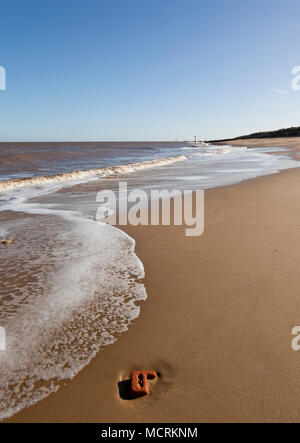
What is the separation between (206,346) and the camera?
2105 mm

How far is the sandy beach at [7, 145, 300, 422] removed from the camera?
1.64 metres

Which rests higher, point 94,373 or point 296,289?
point 296,289

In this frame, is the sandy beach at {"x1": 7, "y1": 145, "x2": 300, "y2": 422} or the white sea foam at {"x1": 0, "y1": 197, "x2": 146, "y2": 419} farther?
the white sea foam at {"x1": 0, "y1": 197, "x2": 146, "y2": 419}

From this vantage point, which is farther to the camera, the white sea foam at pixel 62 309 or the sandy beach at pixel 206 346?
the white sea foam at pixel 62 309

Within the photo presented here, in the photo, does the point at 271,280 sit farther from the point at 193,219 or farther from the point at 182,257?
the point at 193,219

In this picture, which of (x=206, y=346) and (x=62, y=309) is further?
(x=62, y=309)

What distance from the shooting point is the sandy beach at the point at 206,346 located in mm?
1640

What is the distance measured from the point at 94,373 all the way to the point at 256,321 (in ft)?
4.32

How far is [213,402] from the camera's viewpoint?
1662 mm
